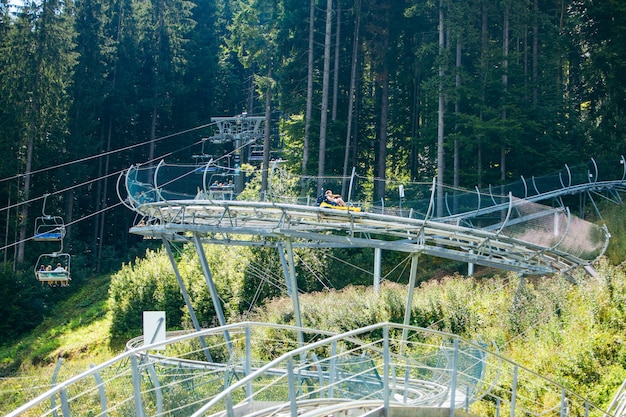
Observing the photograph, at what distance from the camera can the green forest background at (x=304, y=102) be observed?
38.4 meters

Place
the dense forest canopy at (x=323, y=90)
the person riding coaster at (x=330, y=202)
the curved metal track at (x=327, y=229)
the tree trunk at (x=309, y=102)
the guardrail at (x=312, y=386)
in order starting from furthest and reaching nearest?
the tree trunk at (x=309, y=102)
the dense forest canopy at (x=323, y=90)
the person riding coaster at (x=330, y=202)
the curved metal track at (x=327, y=229)
the guardrail at (x=312, y=386)

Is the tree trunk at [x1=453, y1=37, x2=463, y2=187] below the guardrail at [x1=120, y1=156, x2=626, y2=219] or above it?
above

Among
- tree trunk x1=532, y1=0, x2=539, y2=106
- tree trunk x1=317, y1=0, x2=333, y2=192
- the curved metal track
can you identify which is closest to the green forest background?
tree trunk x1=317, y1=0, x2=333, y2=192

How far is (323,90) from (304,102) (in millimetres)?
2791

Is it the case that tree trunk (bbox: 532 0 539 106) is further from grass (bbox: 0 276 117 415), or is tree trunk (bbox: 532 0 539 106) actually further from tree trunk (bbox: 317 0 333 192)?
grass (bbox: 0 276 117 415)

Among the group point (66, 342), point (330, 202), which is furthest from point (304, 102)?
point (330, 202)

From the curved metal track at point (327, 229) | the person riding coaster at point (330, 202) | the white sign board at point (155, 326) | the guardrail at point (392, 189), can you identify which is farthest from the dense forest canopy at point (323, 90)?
the white sign board at point (155, 326)

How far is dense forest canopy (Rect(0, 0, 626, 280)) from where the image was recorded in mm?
39281

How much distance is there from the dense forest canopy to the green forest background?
108 millimetres

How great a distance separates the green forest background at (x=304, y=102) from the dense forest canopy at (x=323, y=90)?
11cm

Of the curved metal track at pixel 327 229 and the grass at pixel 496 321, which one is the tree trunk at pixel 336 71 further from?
the curved metal track at pixel 327 229

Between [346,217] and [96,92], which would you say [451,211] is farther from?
[96,92]

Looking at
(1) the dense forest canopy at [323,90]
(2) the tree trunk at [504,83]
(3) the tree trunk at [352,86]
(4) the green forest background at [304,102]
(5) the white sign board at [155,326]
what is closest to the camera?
(5) the white sign board at [155,326]

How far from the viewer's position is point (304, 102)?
43.5 metres
